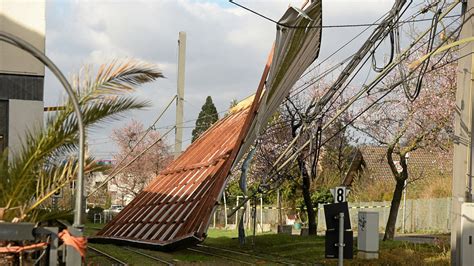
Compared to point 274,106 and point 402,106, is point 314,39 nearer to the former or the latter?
point 274,106

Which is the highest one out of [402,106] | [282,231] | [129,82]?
[402,106]

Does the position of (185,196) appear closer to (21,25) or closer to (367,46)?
(367,46)

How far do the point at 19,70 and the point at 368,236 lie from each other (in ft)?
32.9

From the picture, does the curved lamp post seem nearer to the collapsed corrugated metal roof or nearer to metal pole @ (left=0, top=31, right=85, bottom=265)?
metal pole @ (left=0, top=31, right=85, bottom=265)

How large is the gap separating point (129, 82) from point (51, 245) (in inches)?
135

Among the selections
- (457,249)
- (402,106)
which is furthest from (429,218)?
(457,249)

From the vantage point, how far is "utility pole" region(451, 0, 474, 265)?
16797 millimetres

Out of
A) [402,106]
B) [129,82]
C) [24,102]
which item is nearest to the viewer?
[129,82]

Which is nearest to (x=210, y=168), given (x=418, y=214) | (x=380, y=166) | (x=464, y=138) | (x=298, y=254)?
(x=298, y=254)

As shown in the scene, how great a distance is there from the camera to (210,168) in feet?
82.4

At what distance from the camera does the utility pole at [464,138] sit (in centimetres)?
1680

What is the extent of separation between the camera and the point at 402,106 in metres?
33.8

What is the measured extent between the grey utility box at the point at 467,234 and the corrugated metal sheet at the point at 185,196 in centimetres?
728

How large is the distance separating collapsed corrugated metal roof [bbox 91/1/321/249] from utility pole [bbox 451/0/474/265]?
547 cm
